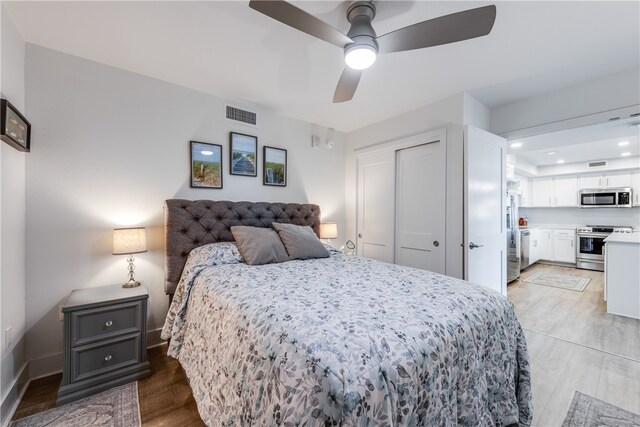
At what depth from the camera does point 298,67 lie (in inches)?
86.0

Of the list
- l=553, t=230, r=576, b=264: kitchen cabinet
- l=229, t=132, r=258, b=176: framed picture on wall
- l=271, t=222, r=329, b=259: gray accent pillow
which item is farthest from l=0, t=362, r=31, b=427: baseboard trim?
l=553, t=230, r=576, b=264: kitchen cabinet

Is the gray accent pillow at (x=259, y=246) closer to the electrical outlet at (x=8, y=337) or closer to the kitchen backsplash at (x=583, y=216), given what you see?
the electrical outlet at (x=8, y=337)

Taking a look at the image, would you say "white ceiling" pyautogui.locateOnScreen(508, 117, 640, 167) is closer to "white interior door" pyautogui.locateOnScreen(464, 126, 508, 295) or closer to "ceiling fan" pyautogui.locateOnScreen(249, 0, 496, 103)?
"white interior door" pyautogui.locateOnScreen(464, 126, 508, 295)

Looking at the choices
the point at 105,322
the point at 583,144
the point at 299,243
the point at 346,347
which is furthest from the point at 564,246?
the point at 105,322

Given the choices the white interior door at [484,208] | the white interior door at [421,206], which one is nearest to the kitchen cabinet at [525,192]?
the white interior door at [484,208]

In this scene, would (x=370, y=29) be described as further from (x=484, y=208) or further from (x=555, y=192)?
(x=555, y=192)

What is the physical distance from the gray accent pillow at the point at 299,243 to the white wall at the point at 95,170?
2.73 ft

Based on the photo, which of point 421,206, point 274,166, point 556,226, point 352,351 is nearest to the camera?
point 352,351

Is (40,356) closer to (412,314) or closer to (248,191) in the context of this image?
(248,191)

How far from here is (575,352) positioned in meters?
2.34

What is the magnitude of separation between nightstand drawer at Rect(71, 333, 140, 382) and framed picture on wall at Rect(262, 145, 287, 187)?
1926 mm

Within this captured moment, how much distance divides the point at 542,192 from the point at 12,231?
29.5 ft

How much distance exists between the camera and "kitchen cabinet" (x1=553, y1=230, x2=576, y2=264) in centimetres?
582

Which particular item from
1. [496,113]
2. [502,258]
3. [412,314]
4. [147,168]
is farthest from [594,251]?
[147,168]
